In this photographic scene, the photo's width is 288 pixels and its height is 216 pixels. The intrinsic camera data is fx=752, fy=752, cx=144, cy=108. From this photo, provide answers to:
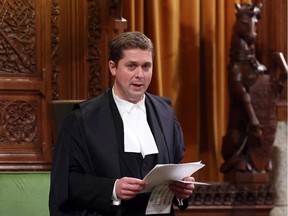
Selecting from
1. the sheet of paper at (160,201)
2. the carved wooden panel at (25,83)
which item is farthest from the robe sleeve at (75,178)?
the carved wooden panel at (25,83)

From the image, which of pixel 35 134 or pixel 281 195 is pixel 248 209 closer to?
pixel 281 195

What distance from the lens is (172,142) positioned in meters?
2.64

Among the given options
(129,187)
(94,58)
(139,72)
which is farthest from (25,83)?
(129,187)

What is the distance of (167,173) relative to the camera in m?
2.36

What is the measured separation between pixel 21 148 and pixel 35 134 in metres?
0.11

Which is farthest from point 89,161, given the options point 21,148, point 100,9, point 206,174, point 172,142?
point 206,174

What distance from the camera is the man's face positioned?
247cm

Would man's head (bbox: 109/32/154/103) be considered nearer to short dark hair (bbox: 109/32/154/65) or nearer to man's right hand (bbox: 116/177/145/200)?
short dark hair (bbox: 109/32/154/65)

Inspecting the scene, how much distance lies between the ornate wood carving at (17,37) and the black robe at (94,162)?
156 cm

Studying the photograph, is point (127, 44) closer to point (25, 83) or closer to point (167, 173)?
point (167, 173)

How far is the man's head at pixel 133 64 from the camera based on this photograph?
2.47 meters

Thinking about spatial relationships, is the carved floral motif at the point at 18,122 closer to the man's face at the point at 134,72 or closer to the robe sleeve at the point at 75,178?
the robe sleeve at the point at 75,178

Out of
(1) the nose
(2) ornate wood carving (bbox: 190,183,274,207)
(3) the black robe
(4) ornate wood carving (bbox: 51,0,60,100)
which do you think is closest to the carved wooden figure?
(2) ornate wood carving (bbox: 190,183,274,207)

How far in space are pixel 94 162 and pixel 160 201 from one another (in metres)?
0.25
